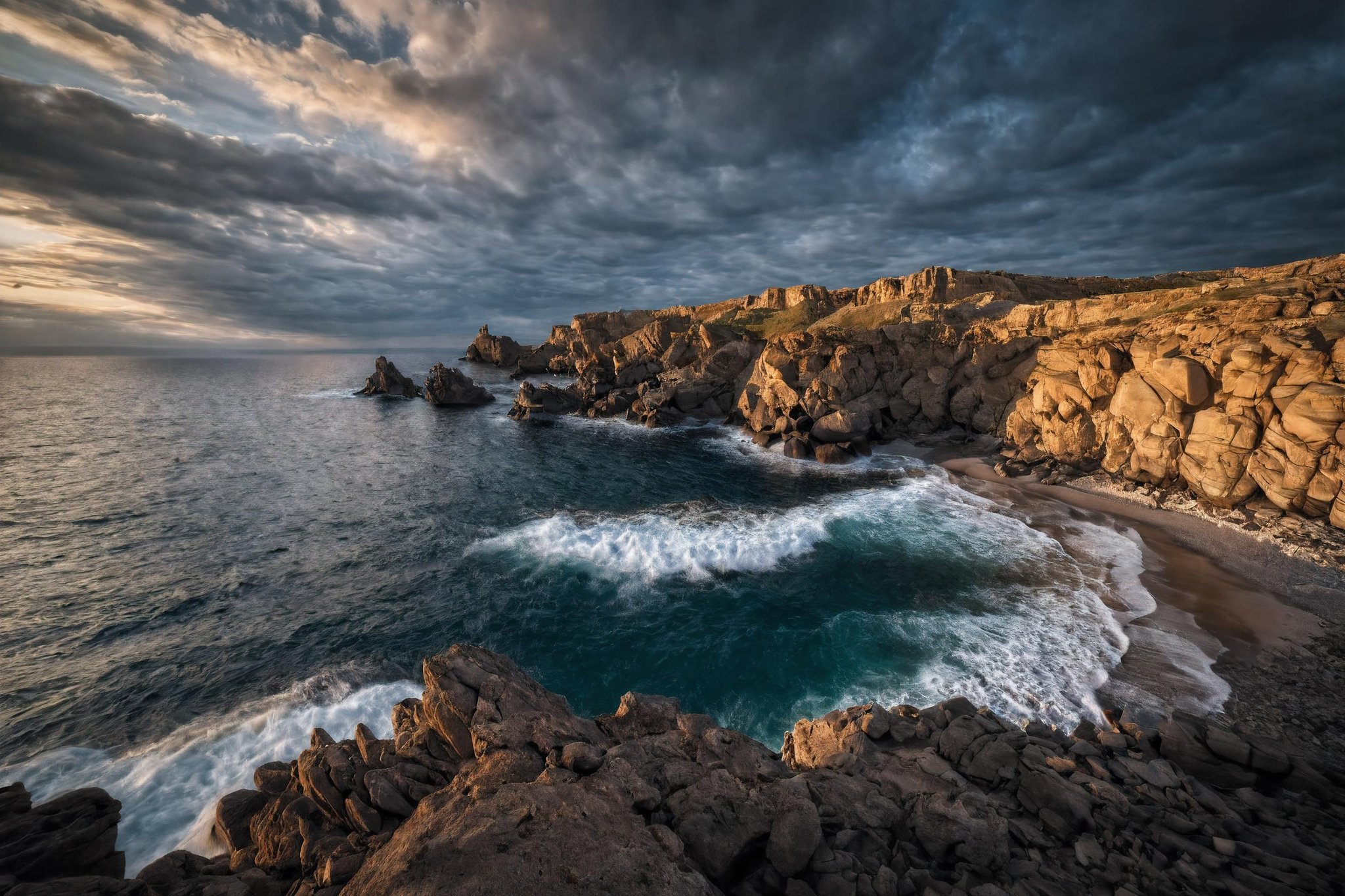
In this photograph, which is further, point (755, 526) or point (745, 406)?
point (745, 406)

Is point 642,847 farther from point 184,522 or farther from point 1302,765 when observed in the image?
point 184,522

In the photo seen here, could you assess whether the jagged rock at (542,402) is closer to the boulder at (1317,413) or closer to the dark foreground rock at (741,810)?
the dark foreground rock at (741,810)

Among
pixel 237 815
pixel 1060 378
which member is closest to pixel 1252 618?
pixel 1060 378

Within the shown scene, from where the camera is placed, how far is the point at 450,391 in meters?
85.4

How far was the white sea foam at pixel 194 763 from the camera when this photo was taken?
1198cm

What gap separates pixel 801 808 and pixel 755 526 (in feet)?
77.2

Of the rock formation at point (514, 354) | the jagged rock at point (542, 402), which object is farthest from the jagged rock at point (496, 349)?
the jagged rock at point (542, 402)

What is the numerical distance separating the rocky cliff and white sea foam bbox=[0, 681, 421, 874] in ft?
141

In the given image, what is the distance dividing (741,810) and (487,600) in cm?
1846

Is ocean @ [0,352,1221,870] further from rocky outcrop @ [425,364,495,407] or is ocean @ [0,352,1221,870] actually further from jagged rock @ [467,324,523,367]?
jagged rock @ [467,324,523,367]

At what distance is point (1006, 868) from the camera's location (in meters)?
8.16

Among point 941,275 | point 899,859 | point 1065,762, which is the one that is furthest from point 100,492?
point 941,275

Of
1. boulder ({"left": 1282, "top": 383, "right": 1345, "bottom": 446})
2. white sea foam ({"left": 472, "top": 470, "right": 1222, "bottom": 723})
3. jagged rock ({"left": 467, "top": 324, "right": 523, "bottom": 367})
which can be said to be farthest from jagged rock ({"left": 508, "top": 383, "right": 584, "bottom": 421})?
jagged rock ({"left": 467, "top": 324, "right": 523, "bottom": 367})

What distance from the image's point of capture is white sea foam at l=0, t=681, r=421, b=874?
12.0 metres
